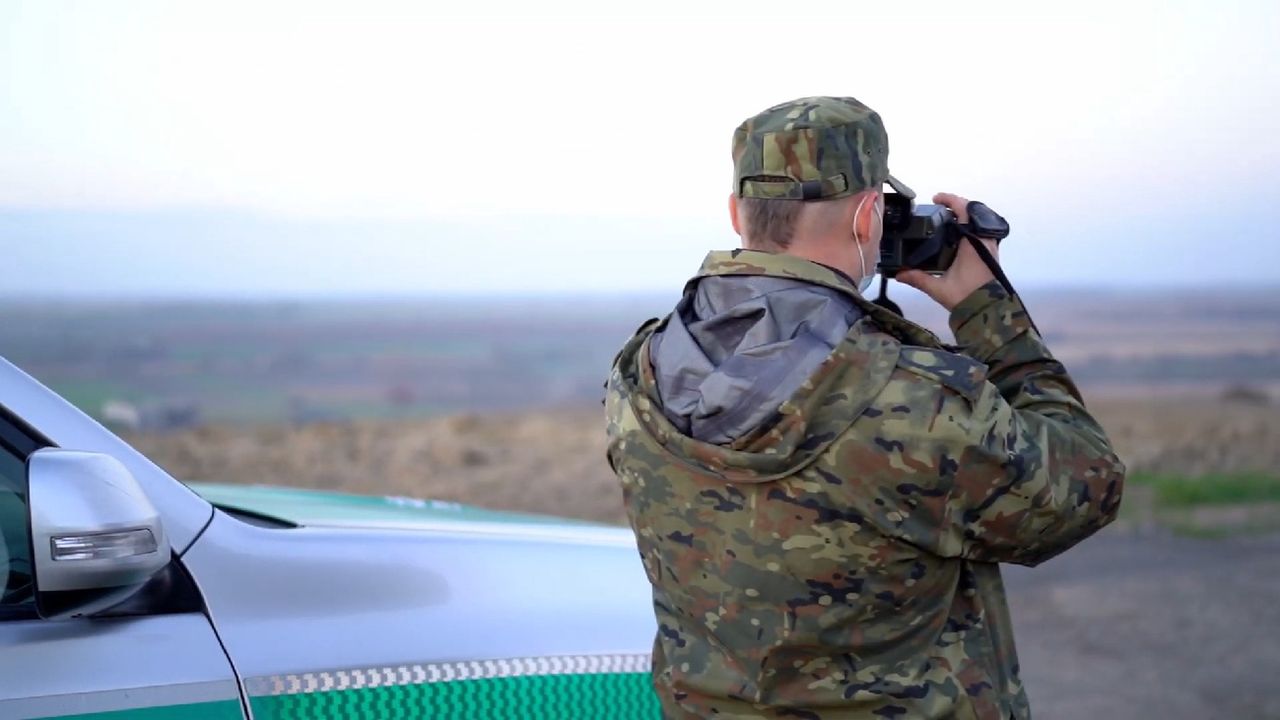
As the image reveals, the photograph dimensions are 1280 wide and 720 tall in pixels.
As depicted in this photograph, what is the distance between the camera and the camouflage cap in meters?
1.71

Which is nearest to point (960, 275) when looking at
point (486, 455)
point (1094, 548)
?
point (1094, 548)

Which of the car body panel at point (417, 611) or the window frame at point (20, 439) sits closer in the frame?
the window frame at point (20, 439)

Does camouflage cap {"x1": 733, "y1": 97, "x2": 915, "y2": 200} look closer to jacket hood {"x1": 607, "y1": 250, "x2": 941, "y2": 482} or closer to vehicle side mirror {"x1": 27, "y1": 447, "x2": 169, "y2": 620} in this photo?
jacket hood {"x1": 607, "y1": 250, "x2": 941, "y2": 482}

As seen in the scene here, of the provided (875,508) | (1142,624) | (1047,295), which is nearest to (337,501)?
(875,508)

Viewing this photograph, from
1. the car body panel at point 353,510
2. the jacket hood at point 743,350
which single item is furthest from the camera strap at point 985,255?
the car body panel at point 353,510

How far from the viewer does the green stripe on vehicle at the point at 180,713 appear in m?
1.74

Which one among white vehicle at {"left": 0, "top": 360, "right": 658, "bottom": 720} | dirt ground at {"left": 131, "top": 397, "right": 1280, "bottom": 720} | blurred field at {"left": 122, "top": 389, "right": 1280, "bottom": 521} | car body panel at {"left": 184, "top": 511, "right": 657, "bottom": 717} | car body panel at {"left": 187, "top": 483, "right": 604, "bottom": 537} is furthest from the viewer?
blurred field at {"left": 122, "top": 389, "right": 1280, "bottom": 521}

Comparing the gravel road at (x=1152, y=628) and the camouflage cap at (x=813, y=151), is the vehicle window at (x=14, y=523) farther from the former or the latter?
the gravel road at (x=1152, y=628)

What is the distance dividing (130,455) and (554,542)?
0.85 metres

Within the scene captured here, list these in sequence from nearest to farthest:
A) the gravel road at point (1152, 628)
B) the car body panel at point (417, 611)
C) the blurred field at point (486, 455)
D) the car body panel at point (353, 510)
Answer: the car body panel at point (417, 611) < the car body panel at point (353, 510) < the gravel road at point (1152, 628) < the blurred field at point (486, 455)

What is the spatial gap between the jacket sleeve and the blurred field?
21.5 ft

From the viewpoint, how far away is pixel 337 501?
324cm

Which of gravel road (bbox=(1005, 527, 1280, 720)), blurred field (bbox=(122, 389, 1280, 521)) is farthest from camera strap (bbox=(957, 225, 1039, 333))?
blurred field (bbox=(122, 389, 1280, 521))

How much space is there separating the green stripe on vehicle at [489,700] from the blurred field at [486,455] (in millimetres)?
5963
